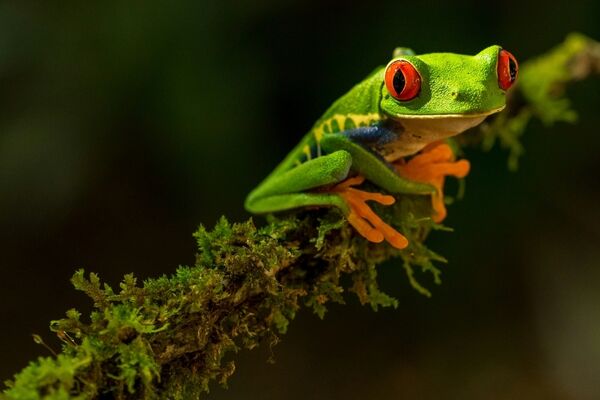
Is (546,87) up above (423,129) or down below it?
below

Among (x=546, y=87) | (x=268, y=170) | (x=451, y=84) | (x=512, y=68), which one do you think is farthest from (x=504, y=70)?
(x=268, y=170)

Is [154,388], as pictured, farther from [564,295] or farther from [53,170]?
[564,295]

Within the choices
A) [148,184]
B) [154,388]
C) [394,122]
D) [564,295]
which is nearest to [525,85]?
[394,122]

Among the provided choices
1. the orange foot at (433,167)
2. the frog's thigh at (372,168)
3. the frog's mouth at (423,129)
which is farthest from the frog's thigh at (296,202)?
the orange foot at (433,167)

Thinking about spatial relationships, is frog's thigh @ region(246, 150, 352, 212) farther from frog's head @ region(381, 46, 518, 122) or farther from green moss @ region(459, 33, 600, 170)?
green moss @ region(459, 33, 600, 170)

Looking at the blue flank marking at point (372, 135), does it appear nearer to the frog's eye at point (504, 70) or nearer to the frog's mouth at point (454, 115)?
the frog's mouth at point (454, 115)

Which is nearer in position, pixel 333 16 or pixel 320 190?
pixel 320 190

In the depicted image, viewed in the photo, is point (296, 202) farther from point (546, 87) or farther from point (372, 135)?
point (546, 87)
